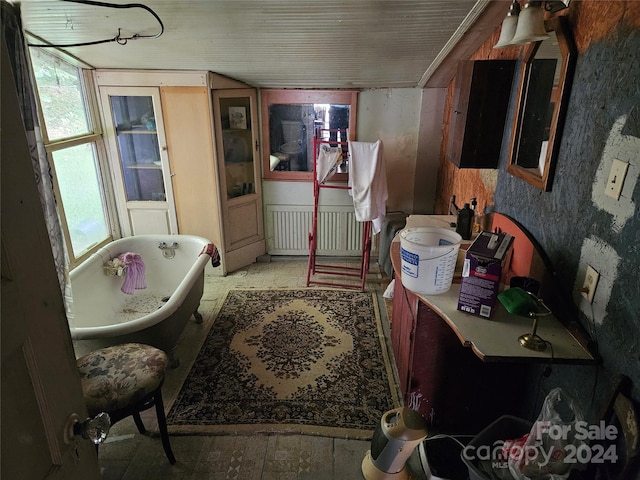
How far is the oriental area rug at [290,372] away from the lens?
2.17 meters

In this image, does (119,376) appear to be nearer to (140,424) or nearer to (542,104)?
(140,424)

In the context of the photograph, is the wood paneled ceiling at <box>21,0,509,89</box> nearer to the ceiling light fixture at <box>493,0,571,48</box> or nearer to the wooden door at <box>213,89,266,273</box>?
the wooden door at <box>213,89,266,273</box>

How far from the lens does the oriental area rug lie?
2.17 meters

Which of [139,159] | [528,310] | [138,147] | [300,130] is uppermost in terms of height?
[300,130]

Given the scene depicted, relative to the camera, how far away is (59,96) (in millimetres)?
2994

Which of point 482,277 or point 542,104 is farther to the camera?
point 542,104

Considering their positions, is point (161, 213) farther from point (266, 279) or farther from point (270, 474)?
point (270, 474)

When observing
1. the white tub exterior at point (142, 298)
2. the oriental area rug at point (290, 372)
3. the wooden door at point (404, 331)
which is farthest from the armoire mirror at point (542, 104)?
the white tub exterior at point (142, 298)

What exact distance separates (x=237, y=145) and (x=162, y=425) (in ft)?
8.89

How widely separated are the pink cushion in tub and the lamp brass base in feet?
5.10

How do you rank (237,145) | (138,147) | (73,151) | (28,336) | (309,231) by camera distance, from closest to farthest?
(28,336), (73,151), (138,147), (237,145), (309,231)

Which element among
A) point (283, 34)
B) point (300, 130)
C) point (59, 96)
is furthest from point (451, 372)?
point (59, 96)

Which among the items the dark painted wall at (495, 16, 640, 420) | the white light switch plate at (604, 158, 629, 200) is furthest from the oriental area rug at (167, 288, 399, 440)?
the white light switch plate at (604, 158, 629, 200)

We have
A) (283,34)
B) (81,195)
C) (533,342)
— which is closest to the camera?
(533,342)
